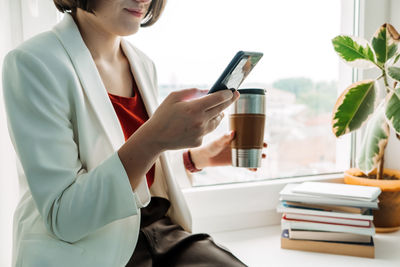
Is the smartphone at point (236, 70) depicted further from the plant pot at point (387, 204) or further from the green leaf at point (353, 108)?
the plant pot at point (387, 204)

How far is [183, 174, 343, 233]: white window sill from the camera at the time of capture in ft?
4.40

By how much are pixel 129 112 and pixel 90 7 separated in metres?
0.27

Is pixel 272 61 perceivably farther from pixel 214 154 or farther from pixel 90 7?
pixel 90 7

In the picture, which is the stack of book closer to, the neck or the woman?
the woman

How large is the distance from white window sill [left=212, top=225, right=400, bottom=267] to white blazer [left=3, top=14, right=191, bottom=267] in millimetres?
483

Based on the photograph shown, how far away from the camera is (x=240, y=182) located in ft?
4.77

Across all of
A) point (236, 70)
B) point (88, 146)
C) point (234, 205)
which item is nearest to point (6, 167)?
point (88, 146)

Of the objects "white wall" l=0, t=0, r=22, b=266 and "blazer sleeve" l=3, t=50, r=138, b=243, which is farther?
"white wall" l=0, t=0, r=22, b=266

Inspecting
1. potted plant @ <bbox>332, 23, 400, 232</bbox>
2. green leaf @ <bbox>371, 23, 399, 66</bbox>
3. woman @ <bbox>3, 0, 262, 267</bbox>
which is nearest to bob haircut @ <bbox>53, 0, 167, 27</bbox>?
woman @ <bbox>3, 0, 262, 267</bbox>

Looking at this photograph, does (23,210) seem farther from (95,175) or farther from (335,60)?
(335,60)

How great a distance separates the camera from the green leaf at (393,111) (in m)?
1.16

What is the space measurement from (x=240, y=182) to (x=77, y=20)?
826mm

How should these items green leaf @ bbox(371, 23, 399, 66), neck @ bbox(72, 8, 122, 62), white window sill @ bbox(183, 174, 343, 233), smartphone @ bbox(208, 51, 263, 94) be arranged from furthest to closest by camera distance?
white window sill @ bbox(183, 174, 343, 233)
green leaf @ bbox(371, 23, 399, 66)
neck @ bbox(72, 8, 122, 62)
smartphone @ bbox(208, 51, 263, 94)

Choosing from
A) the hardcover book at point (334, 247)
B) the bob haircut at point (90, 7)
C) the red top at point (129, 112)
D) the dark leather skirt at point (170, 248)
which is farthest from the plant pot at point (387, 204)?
the bob haircut at point (90, 7)
